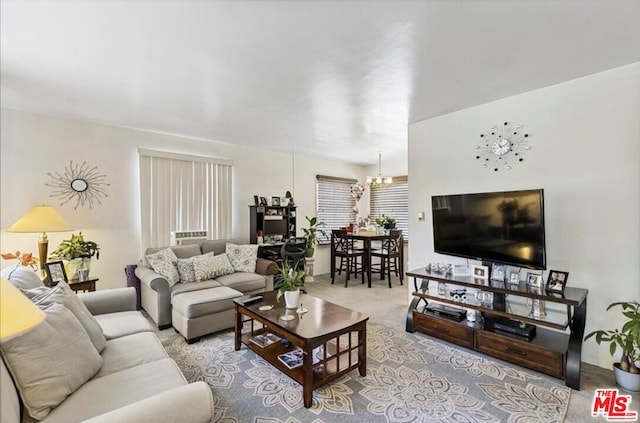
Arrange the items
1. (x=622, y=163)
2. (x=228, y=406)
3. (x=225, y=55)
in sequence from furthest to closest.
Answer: (x=622, y=163)
(x=225, y=55)
(x=228, y=406)

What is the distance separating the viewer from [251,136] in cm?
456

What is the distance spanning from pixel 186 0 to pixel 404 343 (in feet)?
10.8

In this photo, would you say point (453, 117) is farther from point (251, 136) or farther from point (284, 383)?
point (284, 383)

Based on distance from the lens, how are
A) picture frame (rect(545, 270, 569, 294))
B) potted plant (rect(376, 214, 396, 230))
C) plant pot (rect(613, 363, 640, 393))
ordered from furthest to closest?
potted plant (rect(376, 214, 396, 230)) → picture frame (rect(545, 270, 569, 294)) → plant pot (rect(613, 363, 640, 393))

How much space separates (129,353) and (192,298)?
124 cm

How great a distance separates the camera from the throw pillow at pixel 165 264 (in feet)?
11.5

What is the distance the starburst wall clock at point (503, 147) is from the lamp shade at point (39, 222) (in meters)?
4.68

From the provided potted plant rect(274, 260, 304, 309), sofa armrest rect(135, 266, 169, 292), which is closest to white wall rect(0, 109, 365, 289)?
sofa armrest rect(135, 266, 169, 292)

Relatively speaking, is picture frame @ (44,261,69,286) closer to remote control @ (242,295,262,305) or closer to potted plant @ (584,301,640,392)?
remote control @ (242,295,262,305)

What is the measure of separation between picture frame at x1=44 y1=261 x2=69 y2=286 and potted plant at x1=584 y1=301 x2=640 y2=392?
4928mm

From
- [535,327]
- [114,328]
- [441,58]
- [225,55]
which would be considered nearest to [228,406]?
[114,328]

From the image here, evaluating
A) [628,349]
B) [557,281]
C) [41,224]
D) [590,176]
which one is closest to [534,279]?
[557,281]

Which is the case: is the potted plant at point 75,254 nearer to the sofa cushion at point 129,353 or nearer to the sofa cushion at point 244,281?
the sofa cushion at point 244,281

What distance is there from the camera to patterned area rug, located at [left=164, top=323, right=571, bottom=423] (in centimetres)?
196
